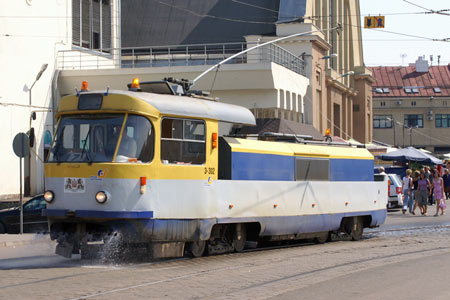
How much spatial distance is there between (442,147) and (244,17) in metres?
57.5

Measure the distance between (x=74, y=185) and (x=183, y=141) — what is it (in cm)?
207

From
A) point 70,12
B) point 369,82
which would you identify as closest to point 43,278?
point 70,12

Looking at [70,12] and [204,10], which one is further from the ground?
[204,10]

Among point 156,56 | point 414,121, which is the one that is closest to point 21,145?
point 156,56

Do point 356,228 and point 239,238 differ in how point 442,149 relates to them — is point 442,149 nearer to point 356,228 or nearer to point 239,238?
point 356,228

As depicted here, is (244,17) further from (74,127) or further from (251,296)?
(251,296)

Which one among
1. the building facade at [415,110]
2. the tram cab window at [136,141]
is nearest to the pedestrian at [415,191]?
the tram cab window at [136,141]

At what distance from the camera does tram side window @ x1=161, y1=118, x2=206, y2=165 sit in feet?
46.3

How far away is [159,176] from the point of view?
13.9 m

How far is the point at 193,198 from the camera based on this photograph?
14469 mm

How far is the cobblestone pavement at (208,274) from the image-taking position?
431 inches

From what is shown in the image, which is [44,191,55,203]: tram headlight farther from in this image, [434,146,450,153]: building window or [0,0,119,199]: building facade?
[434,146,450,153]: building window

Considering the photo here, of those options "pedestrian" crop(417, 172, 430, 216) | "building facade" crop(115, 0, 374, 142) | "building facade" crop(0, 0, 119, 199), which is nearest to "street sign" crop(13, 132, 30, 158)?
"building facade" crop(0, 0, 119, 199)

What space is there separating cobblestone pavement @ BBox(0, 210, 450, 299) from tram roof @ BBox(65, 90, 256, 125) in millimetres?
2621
